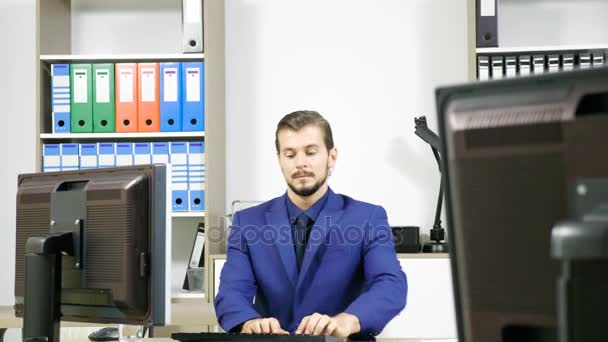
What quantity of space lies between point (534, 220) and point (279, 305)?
151 centimetres

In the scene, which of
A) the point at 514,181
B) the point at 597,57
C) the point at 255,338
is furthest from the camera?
the point at 597,57

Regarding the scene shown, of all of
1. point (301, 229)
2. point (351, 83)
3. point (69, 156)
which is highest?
point (351, 83)

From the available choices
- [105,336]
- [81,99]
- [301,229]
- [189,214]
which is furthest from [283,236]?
[81,99]

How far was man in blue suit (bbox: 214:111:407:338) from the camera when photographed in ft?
7.12

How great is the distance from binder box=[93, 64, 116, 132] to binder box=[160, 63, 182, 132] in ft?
0.72

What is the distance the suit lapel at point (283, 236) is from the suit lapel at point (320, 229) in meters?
0.03

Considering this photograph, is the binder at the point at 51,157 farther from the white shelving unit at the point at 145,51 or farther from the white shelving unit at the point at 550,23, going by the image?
the white shelving unit at the point at 550,23

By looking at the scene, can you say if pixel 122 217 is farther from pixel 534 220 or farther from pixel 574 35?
pixel 574 35

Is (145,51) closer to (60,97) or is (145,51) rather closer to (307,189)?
(60,97)

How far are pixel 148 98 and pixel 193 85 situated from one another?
207mm

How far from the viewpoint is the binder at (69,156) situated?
3.55 m

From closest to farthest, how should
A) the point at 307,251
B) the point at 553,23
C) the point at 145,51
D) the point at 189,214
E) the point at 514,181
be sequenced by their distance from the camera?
the point at 514,181
the point at 307,251
the point at 189,214
the point at 553,23
the point at 145,51

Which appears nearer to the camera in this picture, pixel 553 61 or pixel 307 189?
pixel 307 189

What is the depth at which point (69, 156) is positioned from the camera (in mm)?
3553
